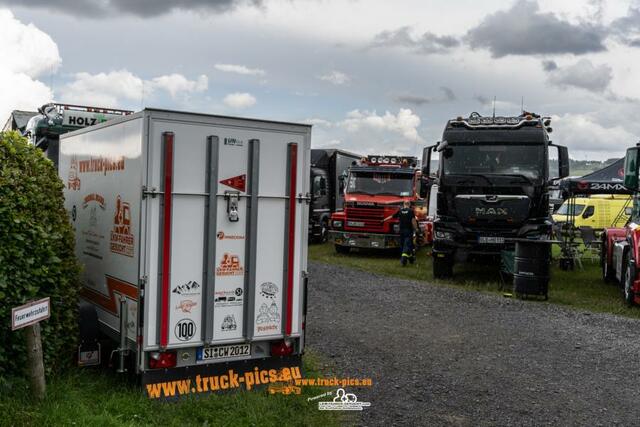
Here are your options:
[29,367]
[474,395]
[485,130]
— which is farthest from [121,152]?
[485,130]

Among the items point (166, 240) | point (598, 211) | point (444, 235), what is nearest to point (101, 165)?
point (166, 240)

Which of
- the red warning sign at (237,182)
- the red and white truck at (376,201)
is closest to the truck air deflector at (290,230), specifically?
the red warning sign at (237,182)

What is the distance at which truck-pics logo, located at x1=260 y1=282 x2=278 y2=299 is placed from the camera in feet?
19.9

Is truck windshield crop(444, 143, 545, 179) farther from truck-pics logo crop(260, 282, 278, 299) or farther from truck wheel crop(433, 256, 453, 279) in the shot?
truck-pics logo crop(260, 282, 278, 299)

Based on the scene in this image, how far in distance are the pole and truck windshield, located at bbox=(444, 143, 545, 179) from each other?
10.1 meters

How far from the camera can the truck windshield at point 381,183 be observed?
2033cm

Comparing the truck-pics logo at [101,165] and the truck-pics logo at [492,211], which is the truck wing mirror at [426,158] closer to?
the truck-pics logo at [492,211]

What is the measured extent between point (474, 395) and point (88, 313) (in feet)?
12.9

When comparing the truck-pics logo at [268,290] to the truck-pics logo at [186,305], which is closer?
the truck-pics logo at [186,305]

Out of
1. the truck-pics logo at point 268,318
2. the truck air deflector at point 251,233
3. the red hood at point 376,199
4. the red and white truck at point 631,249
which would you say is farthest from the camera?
the red hood at point 376,199

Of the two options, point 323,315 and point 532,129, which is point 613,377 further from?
point 532,129

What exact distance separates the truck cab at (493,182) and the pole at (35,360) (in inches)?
396

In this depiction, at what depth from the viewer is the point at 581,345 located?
29.1 feet

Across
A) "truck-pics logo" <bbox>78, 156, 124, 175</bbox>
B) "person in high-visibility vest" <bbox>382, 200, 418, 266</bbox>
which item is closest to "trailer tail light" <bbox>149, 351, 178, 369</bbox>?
"truck-pics logo" <bbox>78, 156, 124, 175</bbox>
